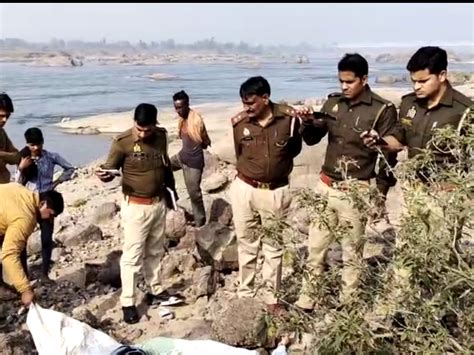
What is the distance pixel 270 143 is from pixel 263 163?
0.14 m

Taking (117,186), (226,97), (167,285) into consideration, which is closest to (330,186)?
(167,285)

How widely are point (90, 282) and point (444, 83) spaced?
3.19 metres

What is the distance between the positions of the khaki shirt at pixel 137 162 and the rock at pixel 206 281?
869 mm

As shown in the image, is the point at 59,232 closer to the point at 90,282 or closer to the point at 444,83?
the point at 90,282

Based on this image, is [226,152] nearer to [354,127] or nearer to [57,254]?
[57,254]

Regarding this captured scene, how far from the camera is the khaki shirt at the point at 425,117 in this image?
3.74 metres

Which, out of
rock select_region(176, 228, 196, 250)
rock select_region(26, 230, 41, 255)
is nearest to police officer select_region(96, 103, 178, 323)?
rock select_region(176, 228, 196, 250)

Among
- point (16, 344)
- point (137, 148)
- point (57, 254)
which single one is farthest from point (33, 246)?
point (16, 344)

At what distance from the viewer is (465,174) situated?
2717 mm

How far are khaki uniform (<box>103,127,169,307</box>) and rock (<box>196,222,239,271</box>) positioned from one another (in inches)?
32.9

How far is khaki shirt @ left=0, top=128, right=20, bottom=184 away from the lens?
196 inches

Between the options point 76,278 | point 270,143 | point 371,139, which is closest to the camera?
point 371,139

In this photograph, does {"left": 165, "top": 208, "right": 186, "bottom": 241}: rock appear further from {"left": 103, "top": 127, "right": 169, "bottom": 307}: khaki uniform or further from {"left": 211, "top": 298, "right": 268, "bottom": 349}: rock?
{"left": 211, "top": 298, "right": 268, "bottom": 349}: rock

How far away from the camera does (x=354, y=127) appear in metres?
4.10
